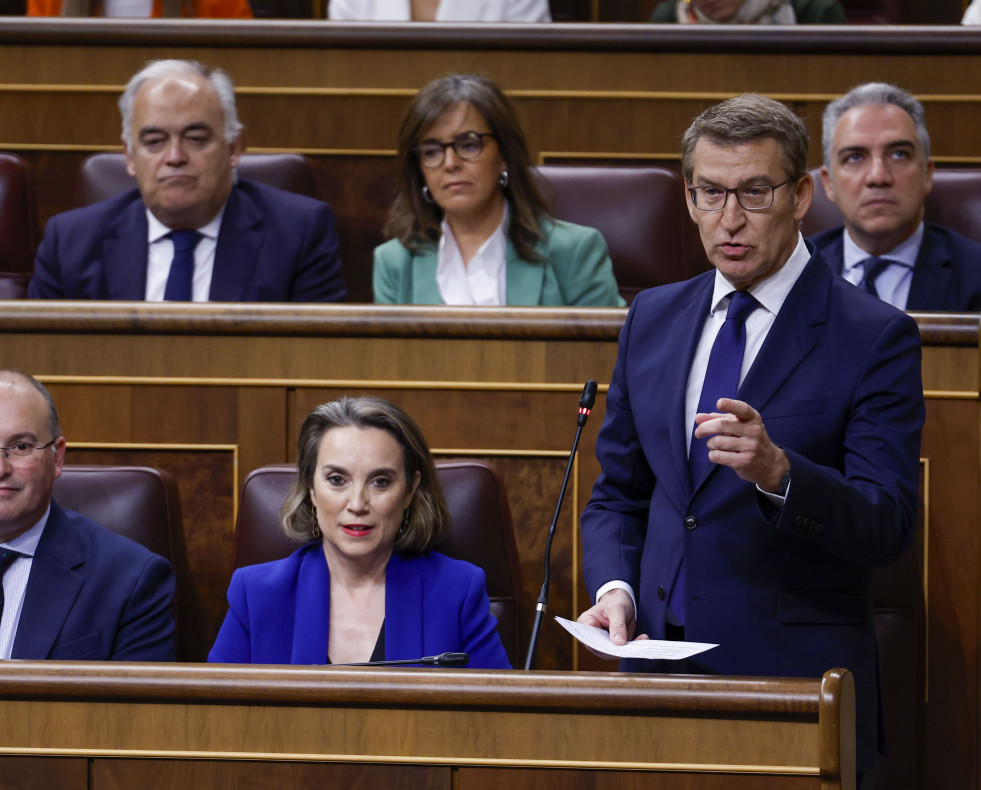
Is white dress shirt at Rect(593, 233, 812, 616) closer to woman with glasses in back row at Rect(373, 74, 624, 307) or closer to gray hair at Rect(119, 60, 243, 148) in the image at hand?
woman with glasses in back row at Rect(373, 74, 624, 307)

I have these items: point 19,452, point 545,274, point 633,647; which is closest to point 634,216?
point 545,274

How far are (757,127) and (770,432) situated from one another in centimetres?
21

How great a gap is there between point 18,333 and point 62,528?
0.91 feet

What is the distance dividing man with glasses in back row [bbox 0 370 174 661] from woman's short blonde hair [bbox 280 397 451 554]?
128 mm

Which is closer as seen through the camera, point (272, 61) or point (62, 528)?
point (62, 528)

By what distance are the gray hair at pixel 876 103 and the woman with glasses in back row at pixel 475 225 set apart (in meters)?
0.32

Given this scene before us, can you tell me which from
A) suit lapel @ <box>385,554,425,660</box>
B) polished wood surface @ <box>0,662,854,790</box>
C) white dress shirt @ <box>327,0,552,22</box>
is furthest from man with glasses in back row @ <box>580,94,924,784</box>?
white dress shirt @ <box>327,0,552,22</box>

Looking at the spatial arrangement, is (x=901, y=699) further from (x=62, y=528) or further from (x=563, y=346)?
(x=62, y=528)

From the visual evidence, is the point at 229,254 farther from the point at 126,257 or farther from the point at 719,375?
the point at 719,375

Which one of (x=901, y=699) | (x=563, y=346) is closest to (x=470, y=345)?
(x=563, y=346)

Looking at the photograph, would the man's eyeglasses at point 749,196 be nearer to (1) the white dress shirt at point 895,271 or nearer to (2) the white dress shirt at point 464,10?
(1) the white dress shirt at point 895,271

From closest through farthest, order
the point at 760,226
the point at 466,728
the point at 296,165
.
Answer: the point at 466,728
the point at 760,226
the point at 296,165

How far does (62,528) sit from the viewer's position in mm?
1263

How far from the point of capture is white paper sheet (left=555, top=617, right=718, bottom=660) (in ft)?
2.87
